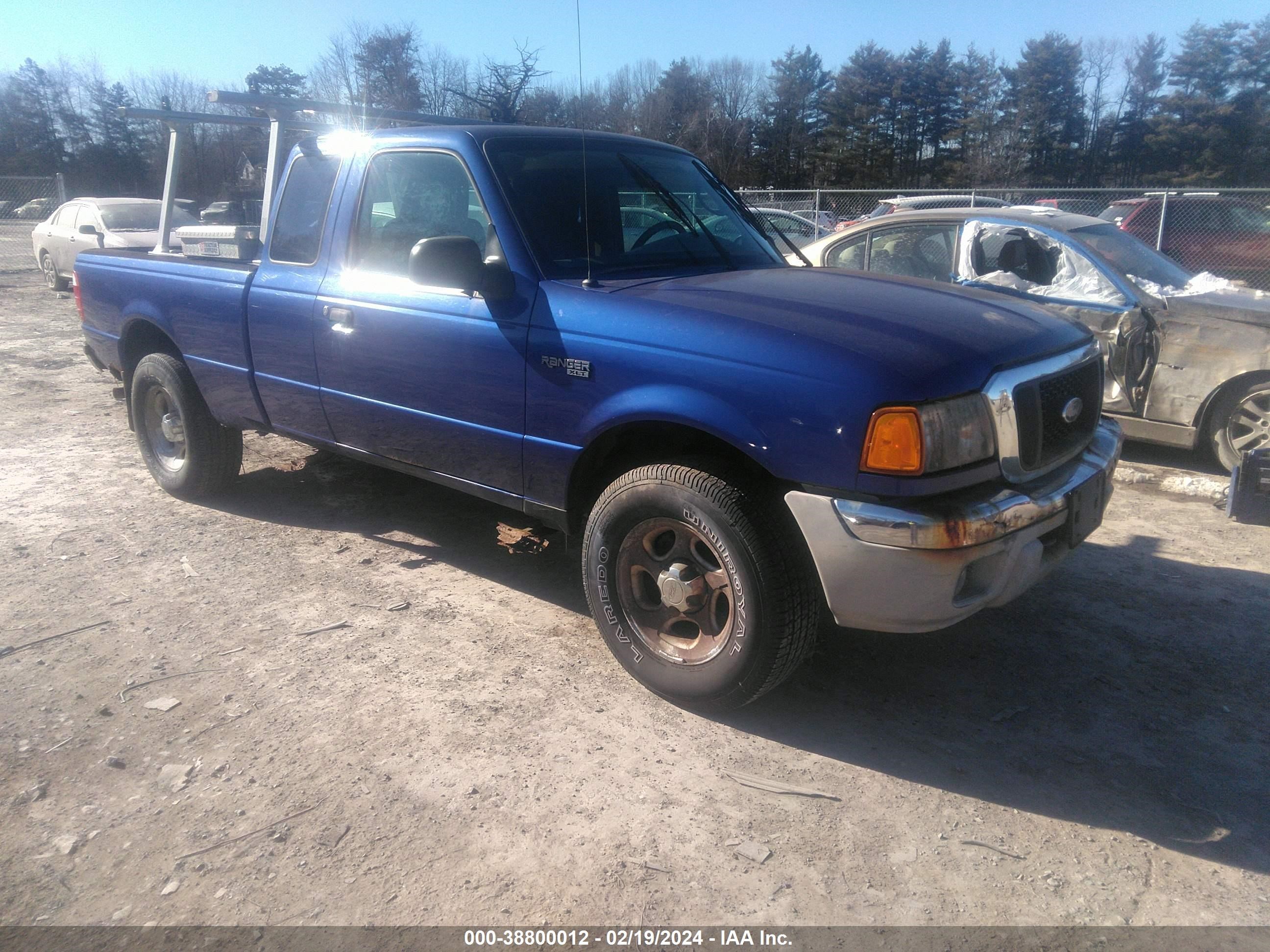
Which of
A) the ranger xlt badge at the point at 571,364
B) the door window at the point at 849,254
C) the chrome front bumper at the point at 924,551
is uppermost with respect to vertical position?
the door window at the point at 849,254

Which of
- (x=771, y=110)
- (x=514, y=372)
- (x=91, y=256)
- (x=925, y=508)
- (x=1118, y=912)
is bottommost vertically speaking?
(x=1118, y=912)

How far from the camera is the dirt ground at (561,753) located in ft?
7.93

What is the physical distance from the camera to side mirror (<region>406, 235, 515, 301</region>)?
10.7 feet

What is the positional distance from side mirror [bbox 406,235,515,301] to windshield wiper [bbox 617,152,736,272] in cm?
90

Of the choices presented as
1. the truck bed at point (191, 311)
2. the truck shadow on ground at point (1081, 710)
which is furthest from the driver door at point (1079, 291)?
the truck bed at point (191, 311)

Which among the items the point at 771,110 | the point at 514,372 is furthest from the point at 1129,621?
the point at 771,110

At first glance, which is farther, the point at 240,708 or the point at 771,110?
the point at 771,110

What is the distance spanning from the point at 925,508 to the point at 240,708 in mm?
2405

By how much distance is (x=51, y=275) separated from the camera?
1642cm

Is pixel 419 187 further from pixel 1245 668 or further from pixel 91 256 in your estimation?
pixel 1245 668

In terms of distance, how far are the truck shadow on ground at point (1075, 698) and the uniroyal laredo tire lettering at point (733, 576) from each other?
1.25ft

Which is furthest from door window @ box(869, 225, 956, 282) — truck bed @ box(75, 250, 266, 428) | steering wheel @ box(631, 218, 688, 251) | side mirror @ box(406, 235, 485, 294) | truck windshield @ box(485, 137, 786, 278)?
truck bed @ box(75, 250, 266, 428)

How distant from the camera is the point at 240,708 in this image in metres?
3.25

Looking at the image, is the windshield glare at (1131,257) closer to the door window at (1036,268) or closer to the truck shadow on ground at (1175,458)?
the door window at (1036,268)
